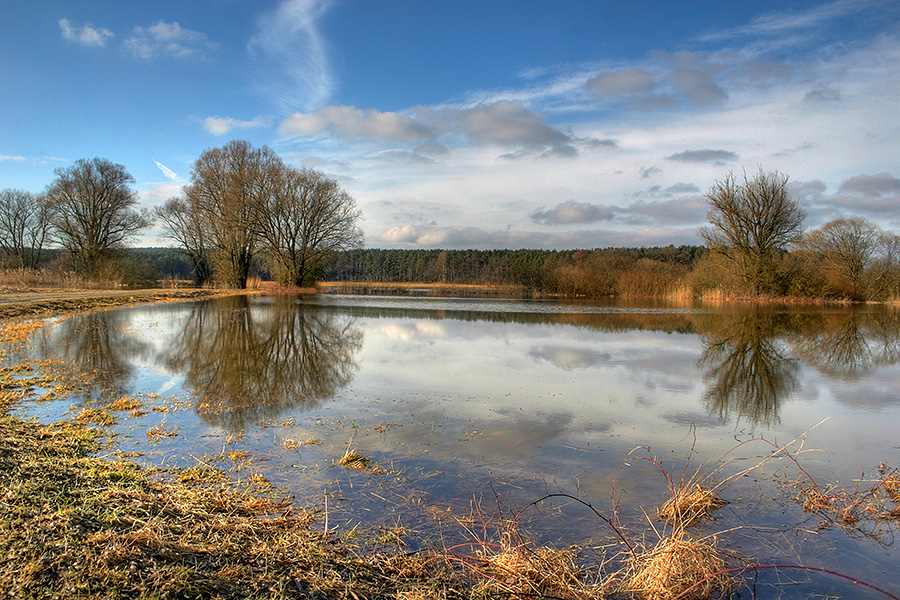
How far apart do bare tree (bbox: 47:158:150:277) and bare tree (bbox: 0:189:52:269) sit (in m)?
11.4

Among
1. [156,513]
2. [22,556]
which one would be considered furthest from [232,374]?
[22,556]

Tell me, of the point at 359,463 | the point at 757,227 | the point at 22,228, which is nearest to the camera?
the point at 359,463

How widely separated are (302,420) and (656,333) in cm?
1251

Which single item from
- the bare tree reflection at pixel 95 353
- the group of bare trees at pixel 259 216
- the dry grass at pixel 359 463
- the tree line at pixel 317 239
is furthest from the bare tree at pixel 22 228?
the dry grass at pixel 359 463

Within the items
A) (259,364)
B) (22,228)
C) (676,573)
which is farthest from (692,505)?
(22,228)

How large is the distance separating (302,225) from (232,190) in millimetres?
5922

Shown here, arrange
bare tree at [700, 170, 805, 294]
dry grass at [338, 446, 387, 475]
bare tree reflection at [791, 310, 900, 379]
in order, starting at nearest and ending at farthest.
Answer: dry grass at [338, 446, 387, 475] < bare tree reflection at [791, 310, 900, 379] < bare tree at [700, 170, 805, 294]

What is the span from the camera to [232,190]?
3691 cm

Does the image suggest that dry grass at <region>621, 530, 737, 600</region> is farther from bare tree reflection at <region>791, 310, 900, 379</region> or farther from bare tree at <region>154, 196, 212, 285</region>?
bare tree at <region>154, 196, 212, 285</region>

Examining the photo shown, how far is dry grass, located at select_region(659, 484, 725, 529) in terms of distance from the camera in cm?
376

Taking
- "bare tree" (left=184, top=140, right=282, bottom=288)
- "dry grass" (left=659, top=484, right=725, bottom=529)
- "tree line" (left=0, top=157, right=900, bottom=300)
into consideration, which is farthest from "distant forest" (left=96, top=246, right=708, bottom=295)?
"dry grass" (left=659, top=484, right=725, bottom=529)

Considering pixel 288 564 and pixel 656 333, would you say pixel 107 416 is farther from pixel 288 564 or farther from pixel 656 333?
pixel 656 333

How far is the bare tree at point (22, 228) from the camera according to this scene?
162ft

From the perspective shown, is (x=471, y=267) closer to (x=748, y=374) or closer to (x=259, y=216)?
(x=259, y=216)
